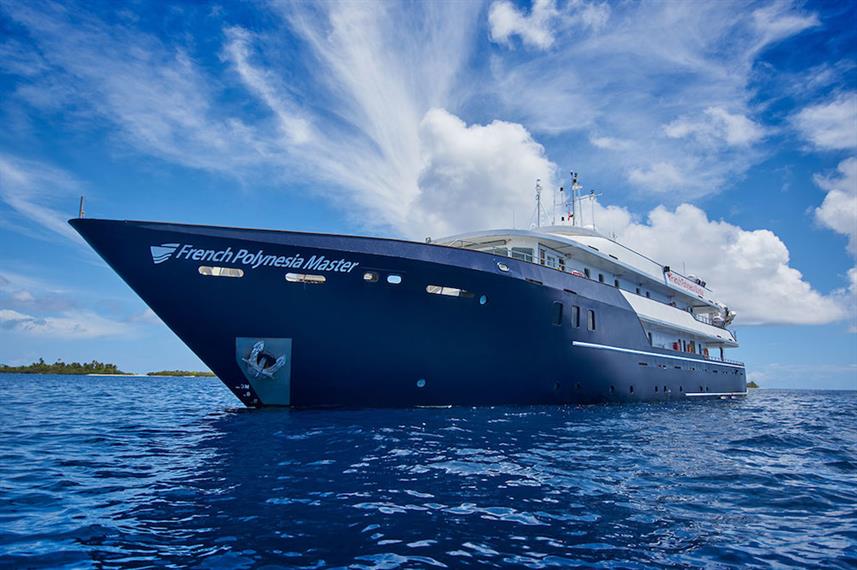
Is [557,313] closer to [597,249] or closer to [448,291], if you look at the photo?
[448,291]

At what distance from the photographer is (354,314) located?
1307 centimetres

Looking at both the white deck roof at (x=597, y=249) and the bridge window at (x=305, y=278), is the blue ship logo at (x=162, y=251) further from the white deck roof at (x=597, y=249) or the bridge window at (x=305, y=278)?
the white deck roof at (x=597, y=249)

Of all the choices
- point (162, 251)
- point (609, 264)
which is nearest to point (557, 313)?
point (609, 264)

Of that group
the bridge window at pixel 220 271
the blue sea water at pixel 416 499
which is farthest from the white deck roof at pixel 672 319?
the bridge window at pixel 220 271

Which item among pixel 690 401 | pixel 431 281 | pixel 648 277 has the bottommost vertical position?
pixel 690 401

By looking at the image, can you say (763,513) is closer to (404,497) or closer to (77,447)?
(404,497)

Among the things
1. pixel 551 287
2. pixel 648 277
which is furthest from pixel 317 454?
pixel 648 277

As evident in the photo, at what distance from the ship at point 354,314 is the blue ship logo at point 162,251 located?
0.09 ft

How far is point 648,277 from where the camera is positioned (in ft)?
81.1

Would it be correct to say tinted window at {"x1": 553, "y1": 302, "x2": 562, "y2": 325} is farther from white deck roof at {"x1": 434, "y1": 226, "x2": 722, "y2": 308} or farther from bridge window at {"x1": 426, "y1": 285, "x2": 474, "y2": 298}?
bridge window at {"x1": 426, "y1": 285, "x2": 474, "y2": 298}

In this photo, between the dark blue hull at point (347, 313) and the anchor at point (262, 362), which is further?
the anchor at point (262, 362)

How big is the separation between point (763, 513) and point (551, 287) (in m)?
10.9

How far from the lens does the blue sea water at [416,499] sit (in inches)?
168

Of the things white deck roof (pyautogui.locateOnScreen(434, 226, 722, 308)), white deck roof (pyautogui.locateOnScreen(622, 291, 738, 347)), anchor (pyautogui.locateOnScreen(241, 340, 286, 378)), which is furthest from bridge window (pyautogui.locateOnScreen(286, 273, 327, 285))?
white deck roof (pyautogui.locateOnScreen(622, 291, 738, 347))
